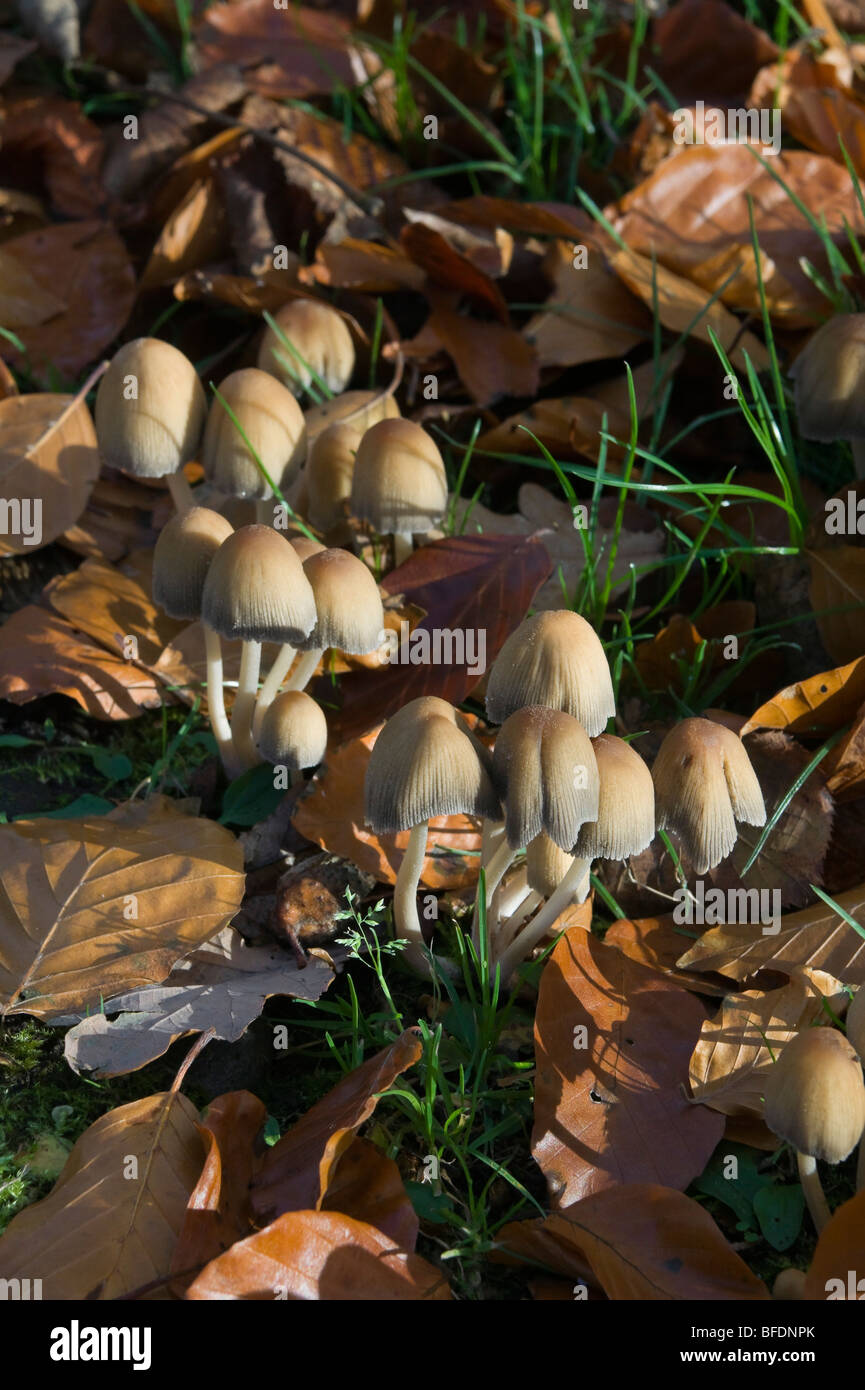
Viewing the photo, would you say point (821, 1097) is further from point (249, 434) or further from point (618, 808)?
point (249, 434)

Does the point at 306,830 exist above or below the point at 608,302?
below

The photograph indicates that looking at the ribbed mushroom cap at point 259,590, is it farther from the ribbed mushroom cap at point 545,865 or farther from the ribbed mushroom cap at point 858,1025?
the ribbed mushroom cap at point 858,1025

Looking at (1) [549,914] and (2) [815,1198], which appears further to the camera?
(1) [549,914]

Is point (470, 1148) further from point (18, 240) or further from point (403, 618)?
point (18, 240)

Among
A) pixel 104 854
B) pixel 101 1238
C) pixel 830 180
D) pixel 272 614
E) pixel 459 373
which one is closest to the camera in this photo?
pixel 101 1238

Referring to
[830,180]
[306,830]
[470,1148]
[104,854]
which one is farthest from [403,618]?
[830,180]


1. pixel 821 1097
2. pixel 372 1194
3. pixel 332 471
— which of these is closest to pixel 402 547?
pixel 332 471

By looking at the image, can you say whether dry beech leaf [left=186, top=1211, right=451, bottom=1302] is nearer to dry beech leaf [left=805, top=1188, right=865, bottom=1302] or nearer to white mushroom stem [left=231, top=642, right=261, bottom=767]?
dry beech leaf [left=805, top=1188, right=865, bottom=1302]
